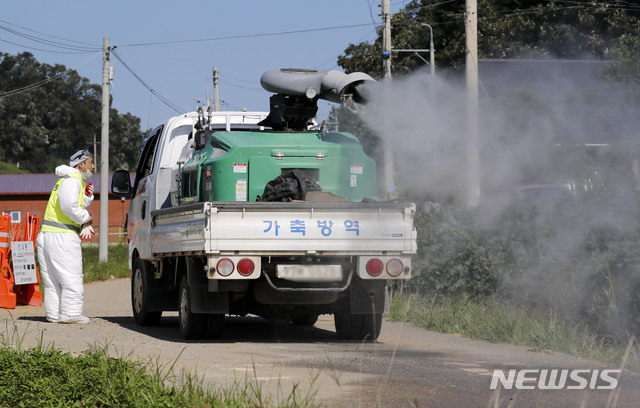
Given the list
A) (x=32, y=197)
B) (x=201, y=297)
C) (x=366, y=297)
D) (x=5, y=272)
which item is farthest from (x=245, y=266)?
(x=32, y=197)

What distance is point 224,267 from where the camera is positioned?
9578 millimetres

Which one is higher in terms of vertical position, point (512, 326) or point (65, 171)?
point (65, 171)

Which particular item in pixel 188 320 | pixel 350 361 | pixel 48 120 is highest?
pixel 48 120

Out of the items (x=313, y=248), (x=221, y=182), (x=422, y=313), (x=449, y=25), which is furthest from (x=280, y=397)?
(x=449, y=25)

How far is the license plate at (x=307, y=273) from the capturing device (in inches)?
385

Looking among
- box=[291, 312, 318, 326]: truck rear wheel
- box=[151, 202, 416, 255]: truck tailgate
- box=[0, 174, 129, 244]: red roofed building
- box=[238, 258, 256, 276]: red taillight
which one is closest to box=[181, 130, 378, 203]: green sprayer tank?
box=[151, 202, 416, 255]: truck tailgate

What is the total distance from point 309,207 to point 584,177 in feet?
14.5

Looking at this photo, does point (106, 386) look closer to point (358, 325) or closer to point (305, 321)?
point (358, 325)

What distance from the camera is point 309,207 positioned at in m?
9.77

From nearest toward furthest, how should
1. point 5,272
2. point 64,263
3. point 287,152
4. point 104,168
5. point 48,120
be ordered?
point 287,152, point 64,263, point 5,272, point 104,168, point 48,120

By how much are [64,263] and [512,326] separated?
5447 millimetres

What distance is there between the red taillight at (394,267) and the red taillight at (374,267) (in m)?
0.08

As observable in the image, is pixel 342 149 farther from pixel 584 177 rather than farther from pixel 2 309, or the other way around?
pixel 2 309

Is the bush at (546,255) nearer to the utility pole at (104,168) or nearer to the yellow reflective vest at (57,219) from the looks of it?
the yellow reflective vest at (57,219)
